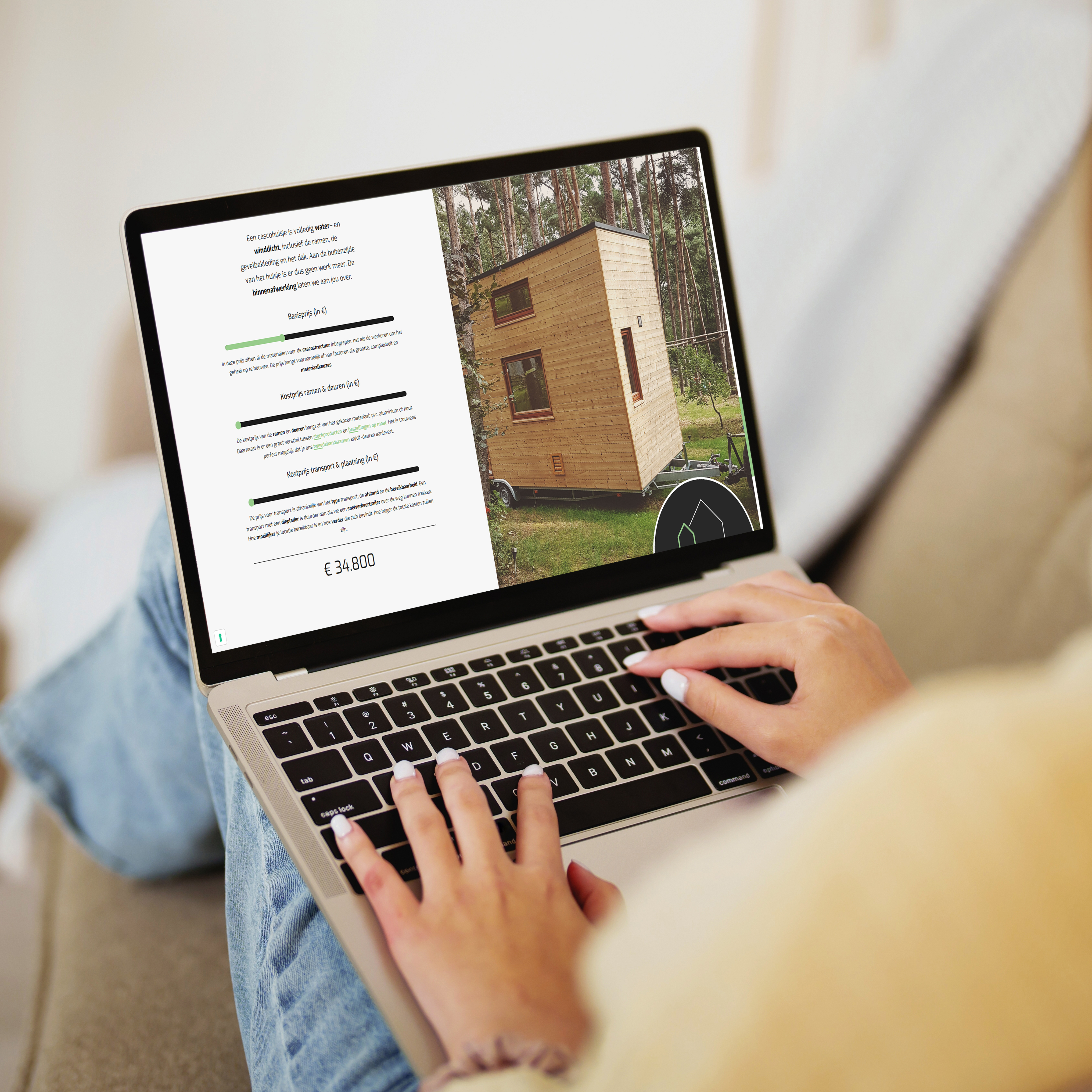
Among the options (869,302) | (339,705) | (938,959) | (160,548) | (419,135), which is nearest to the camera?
(938,959)

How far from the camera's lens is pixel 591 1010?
324mm

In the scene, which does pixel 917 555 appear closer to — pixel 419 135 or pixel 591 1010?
Answer: pixel 591 1010

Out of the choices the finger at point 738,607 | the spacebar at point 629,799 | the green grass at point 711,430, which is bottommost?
the spacebar at point 629,799

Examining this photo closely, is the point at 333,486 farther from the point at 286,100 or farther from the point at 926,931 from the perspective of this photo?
the point at 286,100

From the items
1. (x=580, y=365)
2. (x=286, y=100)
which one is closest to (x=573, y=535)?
(x=580, y=365)

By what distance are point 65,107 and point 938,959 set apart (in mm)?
1740

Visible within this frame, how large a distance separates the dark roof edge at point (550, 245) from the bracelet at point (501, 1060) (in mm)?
442

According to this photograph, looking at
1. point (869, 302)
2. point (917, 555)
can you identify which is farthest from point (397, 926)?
point (869, 302)

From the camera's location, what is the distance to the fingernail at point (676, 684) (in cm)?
52

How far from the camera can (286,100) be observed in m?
1.43

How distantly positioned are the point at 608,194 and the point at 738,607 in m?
0.31

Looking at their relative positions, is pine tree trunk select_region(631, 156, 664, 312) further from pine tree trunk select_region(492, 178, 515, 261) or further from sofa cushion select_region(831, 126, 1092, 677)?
sofa cushion select_region(831, 126, 1092, 677)

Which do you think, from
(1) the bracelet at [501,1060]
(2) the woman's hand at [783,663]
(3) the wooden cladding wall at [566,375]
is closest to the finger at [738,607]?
(2) the woman's hand at [783,663]

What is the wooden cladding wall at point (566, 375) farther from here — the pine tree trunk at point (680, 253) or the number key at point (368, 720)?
the number key at point (368, 720)
